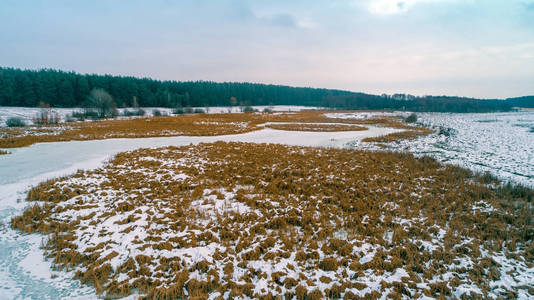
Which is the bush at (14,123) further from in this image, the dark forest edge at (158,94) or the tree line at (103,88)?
the tree line at (103,88)

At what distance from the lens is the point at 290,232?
6.89 metres

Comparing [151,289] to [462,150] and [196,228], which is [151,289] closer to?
[196,228]

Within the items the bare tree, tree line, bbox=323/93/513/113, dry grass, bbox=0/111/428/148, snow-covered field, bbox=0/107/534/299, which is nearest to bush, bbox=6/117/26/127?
dry grass, bbox=0/111/428/148

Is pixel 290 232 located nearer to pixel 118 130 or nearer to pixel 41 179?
pixel 41 179

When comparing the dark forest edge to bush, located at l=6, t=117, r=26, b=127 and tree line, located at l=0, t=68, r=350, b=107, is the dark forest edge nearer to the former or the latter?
tree line, located at l=0, t=68, r=350, b=107

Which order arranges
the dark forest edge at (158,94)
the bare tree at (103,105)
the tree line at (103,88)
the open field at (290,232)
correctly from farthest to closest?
1. the dark forest edge at (158,94)
2. the tree line at (103,88)
3. the bare tree at (103,105)
4. the open field at (290,232)

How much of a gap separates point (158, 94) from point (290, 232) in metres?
97.1

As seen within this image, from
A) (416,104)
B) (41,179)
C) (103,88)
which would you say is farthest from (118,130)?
(416,104)

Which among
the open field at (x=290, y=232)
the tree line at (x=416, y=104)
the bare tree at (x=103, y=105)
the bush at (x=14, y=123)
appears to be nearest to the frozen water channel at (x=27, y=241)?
the open field at (x=290, y=232)

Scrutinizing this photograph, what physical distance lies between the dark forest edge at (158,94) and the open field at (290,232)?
66682 mm

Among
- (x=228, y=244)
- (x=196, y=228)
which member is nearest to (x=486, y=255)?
(x=228, y=244)

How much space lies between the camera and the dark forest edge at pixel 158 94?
2549 inches

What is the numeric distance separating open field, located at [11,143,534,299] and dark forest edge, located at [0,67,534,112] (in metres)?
66.7

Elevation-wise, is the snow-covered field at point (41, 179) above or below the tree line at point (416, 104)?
below
